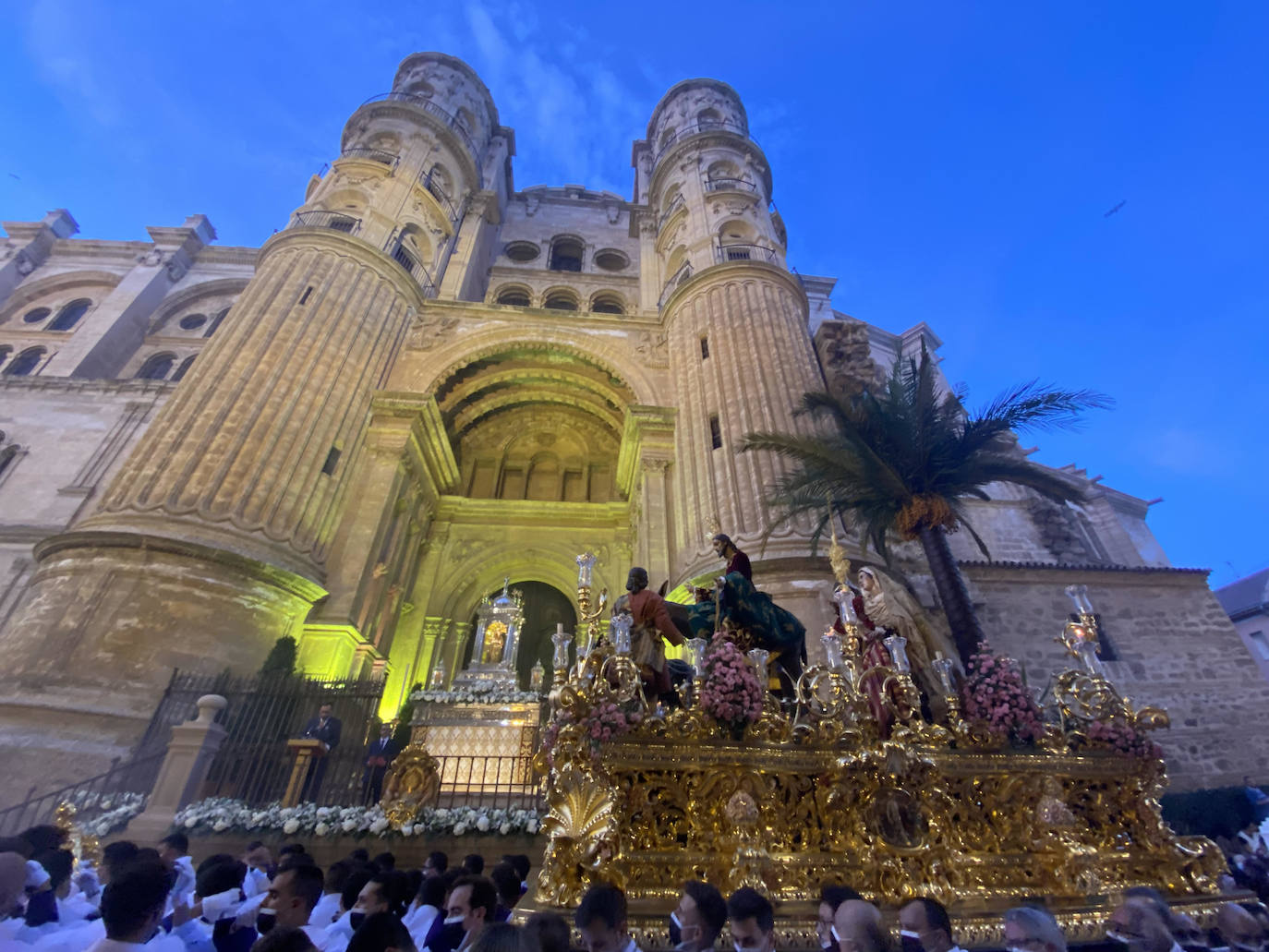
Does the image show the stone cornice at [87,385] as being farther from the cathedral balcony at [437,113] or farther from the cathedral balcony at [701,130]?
the cathedral balcony at [701,130]

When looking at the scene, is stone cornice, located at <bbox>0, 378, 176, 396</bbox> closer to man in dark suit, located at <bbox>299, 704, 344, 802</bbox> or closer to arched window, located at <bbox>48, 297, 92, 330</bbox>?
arched window, located at <bbox>48, 297, 92, 330</bbox>

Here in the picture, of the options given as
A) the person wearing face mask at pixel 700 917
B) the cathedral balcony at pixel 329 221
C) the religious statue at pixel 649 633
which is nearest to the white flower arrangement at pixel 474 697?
the religious statue at pixel 649 633

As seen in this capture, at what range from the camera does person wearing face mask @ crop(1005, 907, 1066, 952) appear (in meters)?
2.65

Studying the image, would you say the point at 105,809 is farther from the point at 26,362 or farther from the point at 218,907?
the point at 26,362

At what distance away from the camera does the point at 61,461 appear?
18.4m

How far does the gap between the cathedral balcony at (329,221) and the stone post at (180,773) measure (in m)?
14.9

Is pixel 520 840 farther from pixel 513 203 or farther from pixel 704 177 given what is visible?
pixel 513 203

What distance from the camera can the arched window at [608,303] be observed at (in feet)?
82.3

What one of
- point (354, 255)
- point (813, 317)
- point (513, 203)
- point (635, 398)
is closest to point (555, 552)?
point (635, 398)

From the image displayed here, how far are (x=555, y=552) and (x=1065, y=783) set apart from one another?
16414mm

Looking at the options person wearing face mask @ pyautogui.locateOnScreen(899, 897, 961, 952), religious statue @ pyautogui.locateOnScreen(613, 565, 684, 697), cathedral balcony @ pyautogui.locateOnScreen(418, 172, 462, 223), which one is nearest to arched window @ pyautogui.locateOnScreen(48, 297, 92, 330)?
cathedral balcony @ pyautogui.locateOnScreen(418, 172, 462, 223)

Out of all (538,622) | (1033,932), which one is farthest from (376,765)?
(538,622)

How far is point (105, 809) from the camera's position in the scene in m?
8.28

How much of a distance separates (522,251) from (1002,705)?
2757 centimetres
